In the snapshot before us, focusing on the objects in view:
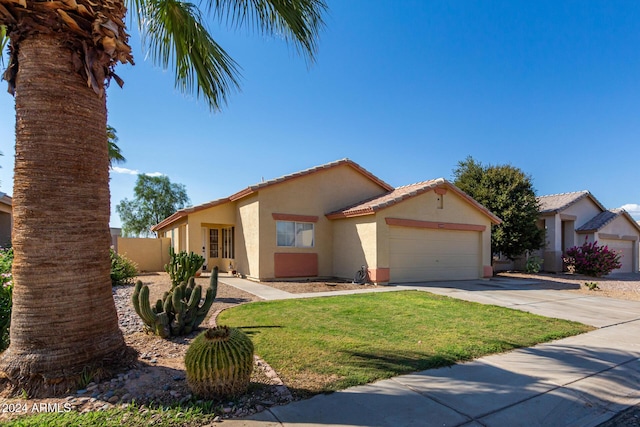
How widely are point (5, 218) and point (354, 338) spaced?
23.2 metres

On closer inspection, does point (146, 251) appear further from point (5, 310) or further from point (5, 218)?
point (5, 310)

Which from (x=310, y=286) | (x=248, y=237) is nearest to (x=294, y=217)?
(x=248, y=237)

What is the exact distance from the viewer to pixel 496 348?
6.01 meters

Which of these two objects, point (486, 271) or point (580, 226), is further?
point (580, 226)

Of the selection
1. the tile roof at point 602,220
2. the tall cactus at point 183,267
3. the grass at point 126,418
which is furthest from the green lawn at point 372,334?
the tile roof at point 602,220

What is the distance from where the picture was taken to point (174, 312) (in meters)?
6.51

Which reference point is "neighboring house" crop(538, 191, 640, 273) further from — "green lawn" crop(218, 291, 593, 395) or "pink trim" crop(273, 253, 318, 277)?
"green lawn" crop(218, 291, 593, 395)

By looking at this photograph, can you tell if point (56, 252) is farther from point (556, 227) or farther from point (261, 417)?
point (556, 227)

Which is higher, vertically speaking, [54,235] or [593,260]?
[54,235]

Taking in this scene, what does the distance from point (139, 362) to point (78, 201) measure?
7.70 feet

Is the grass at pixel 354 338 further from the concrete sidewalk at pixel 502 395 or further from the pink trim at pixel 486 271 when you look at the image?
the pink trim at pixel 486 271

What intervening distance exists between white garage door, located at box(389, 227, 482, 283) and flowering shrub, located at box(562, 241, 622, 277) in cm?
929

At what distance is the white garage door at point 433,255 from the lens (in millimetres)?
15156

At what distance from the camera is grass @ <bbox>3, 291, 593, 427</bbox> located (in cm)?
366
